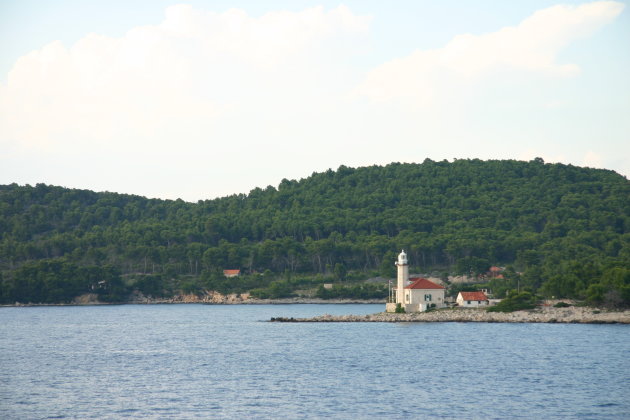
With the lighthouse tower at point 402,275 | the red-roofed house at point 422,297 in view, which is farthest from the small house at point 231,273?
the red-roofed house at point 422,297

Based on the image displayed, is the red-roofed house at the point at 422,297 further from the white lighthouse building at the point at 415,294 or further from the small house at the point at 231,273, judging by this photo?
the small house at the point at 231,273

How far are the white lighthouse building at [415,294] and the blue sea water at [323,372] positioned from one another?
4683mm

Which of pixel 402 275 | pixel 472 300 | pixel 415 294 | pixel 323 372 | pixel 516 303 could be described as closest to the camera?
pixel 323 372

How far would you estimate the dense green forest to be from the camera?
13675 centimetres

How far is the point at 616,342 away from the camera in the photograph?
198 feet

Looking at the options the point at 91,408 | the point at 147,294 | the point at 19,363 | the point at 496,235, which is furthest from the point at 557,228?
the point at 91,408

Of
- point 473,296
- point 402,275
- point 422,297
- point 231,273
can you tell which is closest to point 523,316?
point 473,296

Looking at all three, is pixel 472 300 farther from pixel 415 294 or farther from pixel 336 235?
pixel 336 235

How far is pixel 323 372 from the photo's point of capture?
1970 inches

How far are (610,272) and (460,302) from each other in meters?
16.8

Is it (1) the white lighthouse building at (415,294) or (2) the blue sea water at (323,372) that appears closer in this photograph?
(2) the blue sea water at (323,372)

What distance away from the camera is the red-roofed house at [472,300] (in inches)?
3447

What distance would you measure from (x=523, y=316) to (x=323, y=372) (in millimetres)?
35602

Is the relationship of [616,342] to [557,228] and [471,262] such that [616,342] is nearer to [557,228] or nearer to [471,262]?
[471,262]
